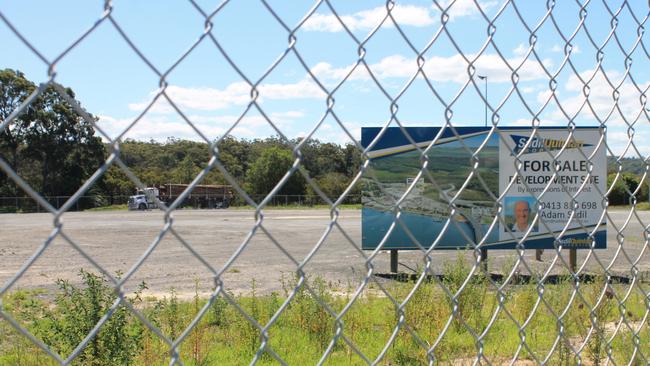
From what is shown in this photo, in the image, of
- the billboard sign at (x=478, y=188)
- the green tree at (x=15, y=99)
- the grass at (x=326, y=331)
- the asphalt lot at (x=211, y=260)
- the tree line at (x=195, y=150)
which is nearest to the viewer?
the tree line at (x=195, y=150)

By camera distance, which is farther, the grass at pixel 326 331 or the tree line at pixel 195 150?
the grass at pixel 326 331

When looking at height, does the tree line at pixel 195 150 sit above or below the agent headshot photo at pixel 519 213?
above

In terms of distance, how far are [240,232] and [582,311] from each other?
757 inches

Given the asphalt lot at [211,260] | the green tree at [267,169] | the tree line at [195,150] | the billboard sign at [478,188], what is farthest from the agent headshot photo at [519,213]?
the tree line at [195,150]

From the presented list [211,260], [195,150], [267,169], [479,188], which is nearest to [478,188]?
[479,188]

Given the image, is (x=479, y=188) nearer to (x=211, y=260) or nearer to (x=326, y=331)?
(x=326, y=331)

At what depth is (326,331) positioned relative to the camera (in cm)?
576

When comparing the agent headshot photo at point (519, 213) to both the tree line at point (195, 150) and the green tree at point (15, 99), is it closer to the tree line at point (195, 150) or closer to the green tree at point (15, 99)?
the tree line at point (195, 150)

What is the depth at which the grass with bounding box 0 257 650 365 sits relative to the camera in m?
4.25

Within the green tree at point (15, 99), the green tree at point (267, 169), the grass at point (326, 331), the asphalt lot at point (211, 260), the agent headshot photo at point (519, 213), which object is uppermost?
the green tree at point (15, 99)

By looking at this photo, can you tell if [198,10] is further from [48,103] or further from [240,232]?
[240,232]

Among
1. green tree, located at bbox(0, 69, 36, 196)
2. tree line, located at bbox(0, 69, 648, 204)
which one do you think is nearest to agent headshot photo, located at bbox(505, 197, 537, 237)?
tree line, located at bbox(0, 69, 648, 204)

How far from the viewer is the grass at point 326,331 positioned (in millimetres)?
4250

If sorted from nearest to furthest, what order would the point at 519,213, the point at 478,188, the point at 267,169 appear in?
the point at 267,169
the point at 519,213
the point at 478,188
